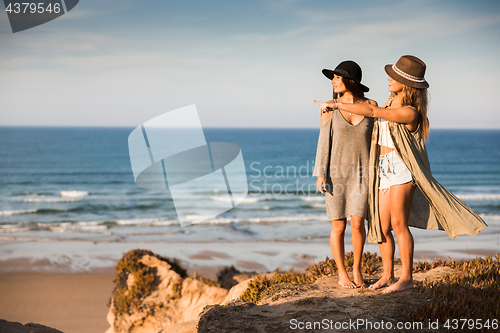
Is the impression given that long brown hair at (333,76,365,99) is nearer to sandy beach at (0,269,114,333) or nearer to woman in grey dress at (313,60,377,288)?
woman in grey dress at (313,60,377,288)

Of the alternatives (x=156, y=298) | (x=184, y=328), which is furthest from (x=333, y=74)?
(x=156, y=298)

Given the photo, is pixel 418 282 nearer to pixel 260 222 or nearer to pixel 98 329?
pixel 98 329

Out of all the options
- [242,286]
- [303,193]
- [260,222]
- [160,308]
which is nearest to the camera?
[242,286]

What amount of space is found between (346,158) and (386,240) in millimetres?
1004

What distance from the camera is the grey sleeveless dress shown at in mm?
3945

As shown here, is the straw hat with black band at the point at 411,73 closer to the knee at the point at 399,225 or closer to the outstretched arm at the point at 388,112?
the outstretched arm at the point at 388,112

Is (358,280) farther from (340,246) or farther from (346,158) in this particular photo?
(346,158)

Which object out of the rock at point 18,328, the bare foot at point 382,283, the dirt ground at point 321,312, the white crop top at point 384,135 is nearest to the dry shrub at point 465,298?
the dirt ground at point 321,312

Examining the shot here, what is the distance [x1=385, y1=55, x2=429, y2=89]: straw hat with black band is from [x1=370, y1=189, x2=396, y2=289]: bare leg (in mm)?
1123

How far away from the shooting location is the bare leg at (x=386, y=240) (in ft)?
12.6

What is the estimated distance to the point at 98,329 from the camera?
696 centimetres

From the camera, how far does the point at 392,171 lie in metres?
3.74

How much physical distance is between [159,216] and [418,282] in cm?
1657

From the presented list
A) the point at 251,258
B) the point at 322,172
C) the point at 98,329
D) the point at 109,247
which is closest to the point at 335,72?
the point at 322,172
